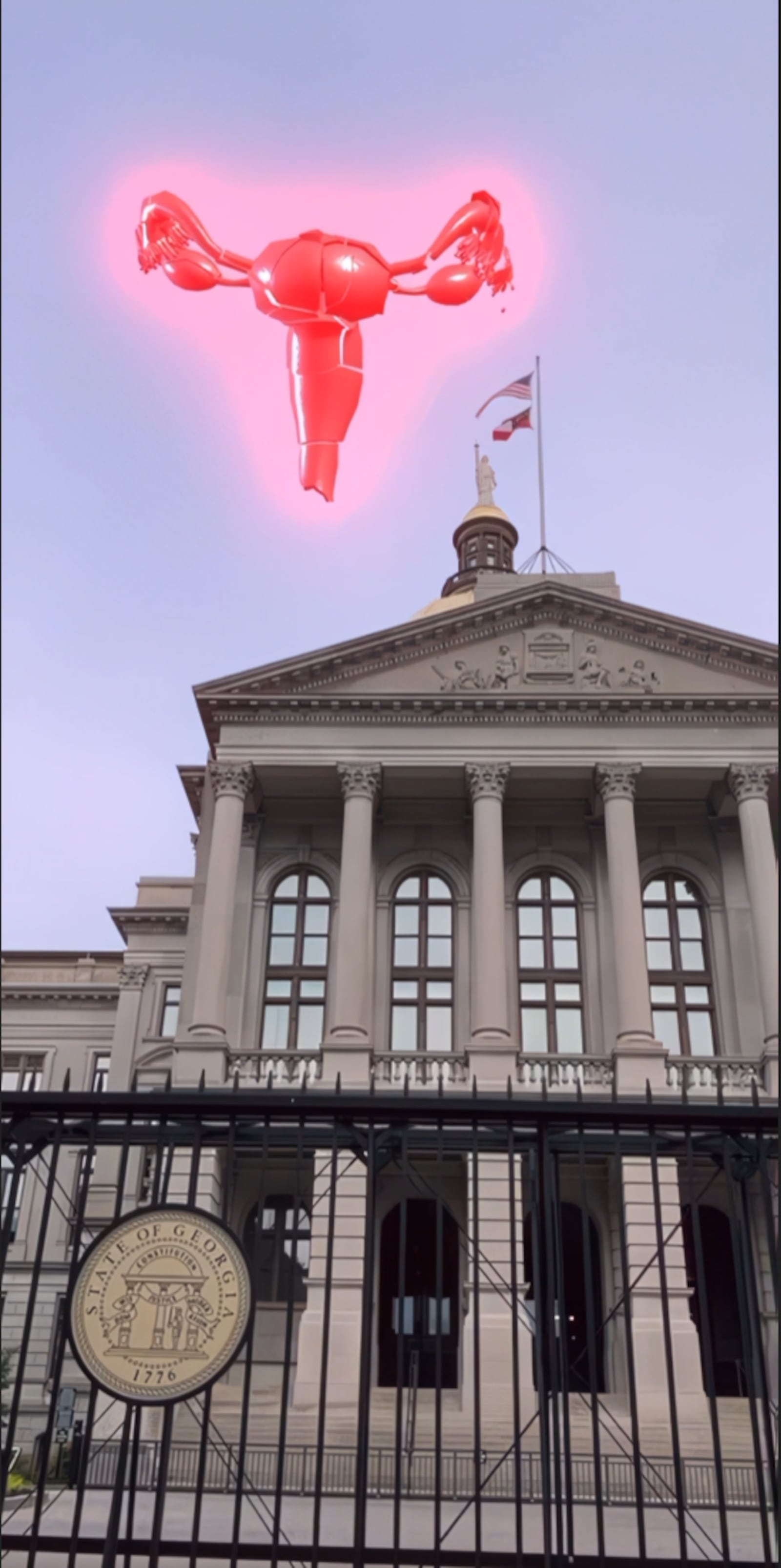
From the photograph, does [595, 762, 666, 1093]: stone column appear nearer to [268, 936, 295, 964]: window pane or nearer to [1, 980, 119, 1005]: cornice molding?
[268, 936, 295, 964]: window pane

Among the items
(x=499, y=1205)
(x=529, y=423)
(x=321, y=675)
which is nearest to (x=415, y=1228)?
(x=499, y=1205)

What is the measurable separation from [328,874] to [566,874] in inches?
228

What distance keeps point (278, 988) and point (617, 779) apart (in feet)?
30.6

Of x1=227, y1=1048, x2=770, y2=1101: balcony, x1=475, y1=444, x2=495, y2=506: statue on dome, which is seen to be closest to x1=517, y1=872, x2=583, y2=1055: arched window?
x1=227, y1=1048, x2=770, y2=1101: balcony

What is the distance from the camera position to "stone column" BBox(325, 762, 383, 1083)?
26.3 m

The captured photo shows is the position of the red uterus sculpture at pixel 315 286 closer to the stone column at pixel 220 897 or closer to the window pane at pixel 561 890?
the stone column at pixel 220 897

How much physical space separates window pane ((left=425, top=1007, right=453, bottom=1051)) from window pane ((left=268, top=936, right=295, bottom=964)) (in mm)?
3539

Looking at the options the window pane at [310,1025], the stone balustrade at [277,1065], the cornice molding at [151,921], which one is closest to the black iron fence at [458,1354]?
the stone balustrade at [277,1065]

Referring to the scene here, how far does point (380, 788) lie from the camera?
3042 centimetres

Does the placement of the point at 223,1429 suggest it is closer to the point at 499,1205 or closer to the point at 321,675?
the point at 499,1205

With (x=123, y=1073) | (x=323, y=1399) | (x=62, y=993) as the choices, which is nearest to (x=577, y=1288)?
(x=123, y=1073)

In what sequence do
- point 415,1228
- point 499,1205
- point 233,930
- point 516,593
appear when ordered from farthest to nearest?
point 516,593 → point 233,930 → point 415,1228 → point 499,1205

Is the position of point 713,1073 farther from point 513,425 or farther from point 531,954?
point 513,425

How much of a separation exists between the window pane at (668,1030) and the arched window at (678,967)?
11 mm
